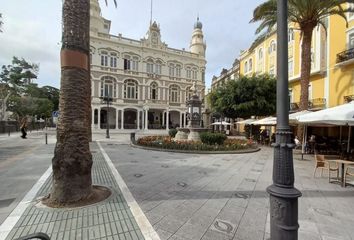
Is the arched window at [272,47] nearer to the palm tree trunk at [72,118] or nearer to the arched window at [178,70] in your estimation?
the arched window at [178,70]

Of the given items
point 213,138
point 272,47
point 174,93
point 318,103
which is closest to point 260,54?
point 272,47

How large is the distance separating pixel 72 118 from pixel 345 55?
872 inches

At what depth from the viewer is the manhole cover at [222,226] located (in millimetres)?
4122

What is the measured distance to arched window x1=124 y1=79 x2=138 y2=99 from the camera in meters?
44.9

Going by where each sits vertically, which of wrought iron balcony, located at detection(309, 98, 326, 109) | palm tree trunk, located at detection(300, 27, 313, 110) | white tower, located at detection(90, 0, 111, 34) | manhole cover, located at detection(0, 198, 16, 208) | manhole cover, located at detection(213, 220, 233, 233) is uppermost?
white tower, located at detection(90, 0, 111, 34)

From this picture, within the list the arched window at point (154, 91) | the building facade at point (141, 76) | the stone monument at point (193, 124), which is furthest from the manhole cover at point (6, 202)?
the arched window at point (154, 91)

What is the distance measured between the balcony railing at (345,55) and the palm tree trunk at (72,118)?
21092 mm

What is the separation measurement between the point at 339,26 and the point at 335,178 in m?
18.0

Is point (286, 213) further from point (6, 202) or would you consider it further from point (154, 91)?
point (154, 91)

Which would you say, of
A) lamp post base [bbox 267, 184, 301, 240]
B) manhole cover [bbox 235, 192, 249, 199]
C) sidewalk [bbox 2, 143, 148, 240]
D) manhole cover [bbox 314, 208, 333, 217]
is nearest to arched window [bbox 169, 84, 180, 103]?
manhole cover [bbox 235, 192, 249, 199]

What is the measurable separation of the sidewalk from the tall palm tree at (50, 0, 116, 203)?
44 centimetres

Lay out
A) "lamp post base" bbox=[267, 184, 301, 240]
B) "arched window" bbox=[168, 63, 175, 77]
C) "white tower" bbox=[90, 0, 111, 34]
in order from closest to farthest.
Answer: "lamp post base" bbox=[267, 184, 301, 240] < "white tower" bbox=[90, 0, 111, 34] < "arched window" bbox=[168, 63, 175, 77]

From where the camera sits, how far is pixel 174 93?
50.2 metres

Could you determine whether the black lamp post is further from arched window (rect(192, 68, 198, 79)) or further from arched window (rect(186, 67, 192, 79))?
arched window (rect(192, 68, 198, 79))
